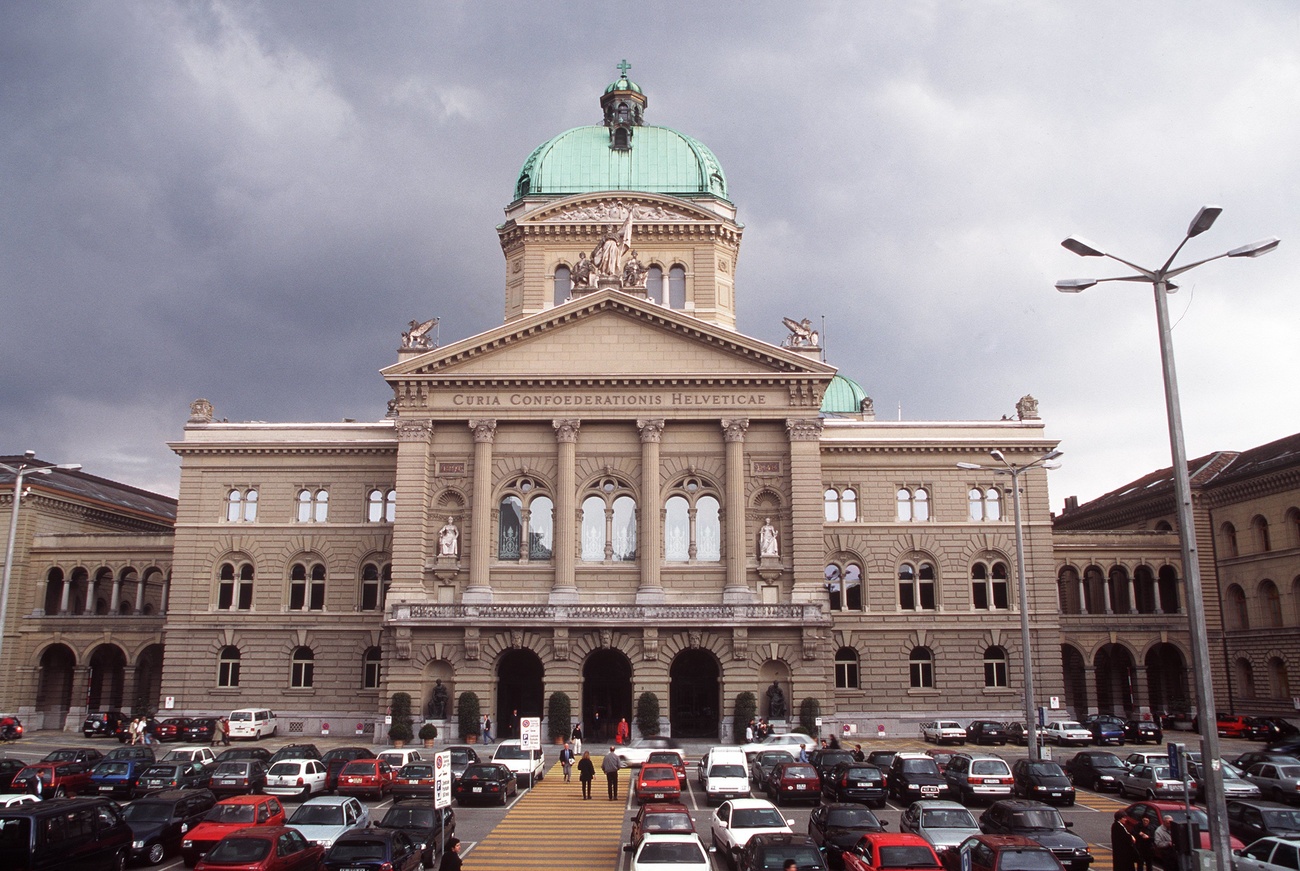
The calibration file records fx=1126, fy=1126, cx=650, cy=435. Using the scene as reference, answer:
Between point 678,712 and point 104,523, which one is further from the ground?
point 104,523

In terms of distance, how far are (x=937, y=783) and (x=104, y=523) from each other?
61.0 metres

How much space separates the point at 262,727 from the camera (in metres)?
58.1

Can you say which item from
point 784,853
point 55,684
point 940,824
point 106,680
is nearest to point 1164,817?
point 940,824

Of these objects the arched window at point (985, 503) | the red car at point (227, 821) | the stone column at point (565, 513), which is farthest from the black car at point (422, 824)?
the arched window at point (985, 503)

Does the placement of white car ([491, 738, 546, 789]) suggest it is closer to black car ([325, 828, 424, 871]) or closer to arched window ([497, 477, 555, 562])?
black car ([325, 828, 424, 871])

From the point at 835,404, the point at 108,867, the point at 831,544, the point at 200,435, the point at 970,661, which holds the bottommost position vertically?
the point at 108,867

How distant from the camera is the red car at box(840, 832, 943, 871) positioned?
22.8 m

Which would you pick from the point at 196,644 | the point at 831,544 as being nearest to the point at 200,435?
the point at 196,644

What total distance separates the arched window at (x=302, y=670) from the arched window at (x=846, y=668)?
29.0 meters

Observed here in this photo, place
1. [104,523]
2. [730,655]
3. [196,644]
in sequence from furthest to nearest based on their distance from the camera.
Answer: [104,523] < [196,644] < [730,655]

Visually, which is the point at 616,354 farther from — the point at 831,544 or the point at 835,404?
the point at 835,404

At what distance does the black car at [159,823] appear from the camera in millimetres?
27641

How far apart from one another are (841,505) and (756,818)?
38.1 metres

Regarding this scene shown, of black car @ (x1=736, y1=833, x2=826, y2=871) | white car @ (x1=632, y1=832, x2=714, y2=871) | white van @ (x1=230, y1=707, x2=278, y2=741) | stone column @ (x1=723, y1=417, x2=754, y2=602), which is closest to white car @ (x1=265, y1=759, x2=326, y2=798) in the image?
white car @ (x1=632, y1=832, x2=714, y2=871)
